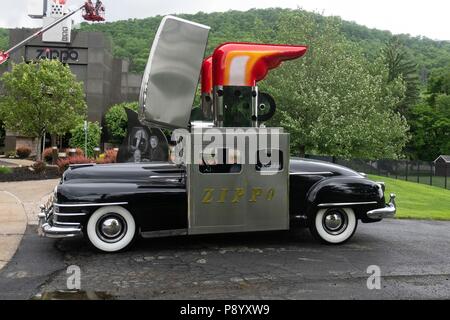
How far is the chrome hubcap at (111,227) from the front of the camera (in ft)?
20.6

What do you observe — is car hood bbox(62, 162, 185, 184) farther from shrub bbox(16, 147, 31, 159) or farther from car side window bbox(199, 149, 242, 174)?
shrub bbox(16, 147, 31, 159)

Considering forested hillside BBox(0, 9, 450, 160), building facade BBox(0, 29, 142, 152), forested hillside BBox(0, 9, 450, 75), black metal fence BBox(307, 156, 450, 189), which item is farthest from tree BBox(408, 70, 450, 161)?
building facade BBox(0, 29, 142, 152)

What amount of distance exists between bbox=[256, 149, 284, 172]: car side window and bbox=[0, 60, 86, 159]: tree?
21.7 metres

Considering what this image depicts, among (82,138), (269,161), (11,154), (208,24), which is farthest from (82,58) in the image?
(269,161)

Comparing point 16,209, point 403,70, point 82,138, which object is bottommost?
point 16,209

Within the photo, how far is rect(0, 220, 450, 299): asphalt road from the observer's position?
4.75 metres

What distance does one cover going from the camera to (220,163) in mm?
6395

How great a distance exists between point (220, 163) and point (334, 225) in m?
2.07

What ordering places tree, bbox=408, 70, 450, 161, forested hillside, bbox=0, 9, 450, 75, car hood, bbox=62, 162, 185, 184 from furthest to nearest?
1. tree, bbox=408, 70, 450, 161
2. forested hillside, bbox=0, 9, 450, 75
3. car hood, bbox=62, 162, 185, 184

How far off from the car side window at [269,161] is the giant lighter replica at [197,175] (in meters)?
0.01

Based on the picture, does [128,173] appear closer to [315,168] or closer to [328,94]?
[315,168]

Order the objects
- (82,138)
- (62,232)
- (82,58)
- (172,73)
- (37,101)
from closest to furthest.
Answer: (62,232), (172,73), (37,101), (82,138), (82,58)

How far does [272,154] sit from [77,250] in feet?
10.1
